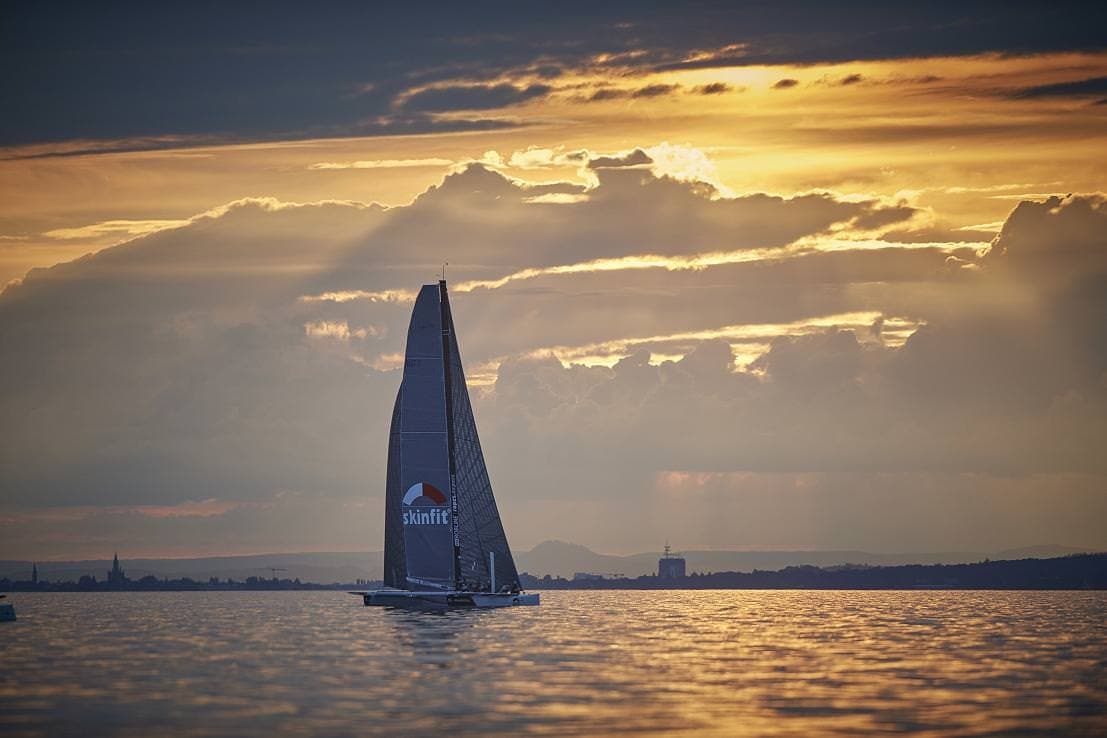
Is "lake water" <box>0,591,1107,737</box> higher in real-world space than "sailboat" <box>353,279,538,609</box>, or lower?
lower

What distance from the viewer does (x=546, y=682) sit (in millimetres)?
74125

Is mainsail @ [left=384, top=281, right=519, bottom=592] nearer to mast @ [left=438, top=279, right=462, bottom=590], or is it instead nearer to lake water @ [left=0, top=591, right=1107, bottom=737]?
mast @ [left=438, top=279, right=462, bottom=590]

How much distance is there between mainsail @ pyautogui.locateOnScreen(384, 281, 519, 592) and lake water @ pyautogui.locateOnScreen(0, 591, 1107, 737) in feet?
23.8

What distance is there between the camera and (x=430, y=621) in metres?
127

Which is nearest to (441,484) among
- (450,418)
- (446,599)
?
(450,418)

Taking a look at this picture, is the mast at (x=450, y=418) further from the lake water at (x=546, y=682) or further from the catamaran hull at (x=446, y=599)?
the lake water at (x=546, y=682)

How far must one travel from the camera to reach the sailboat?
128875mm

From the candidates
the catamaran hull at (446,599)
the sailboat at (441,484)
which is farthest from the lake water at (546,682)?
the sailboat at (441,484)

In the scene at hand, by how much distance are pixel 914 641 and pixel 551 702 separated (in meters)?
51.7

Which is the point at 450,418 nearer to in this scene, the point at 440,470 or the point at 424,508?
the point at 440,470

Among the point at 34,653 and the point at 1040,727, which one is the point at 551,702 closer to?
the point at 1040,727

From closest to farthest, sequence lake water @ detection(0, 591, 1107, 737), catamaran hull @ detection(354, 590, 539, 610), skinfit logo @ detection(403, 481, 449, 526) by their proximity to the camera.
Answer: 1. lake water @ detection(0, 591, 1107, 737)
2. catamaran hull @ detection(354, 590, 539, 610)
3. skinfit logo @ detection(403, 481, 449, 526)

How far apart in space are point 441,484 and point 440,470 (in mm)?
1091

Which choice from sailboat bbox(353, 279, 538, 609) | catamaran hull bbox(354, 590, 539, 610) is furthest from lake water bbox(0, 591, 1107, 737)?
sailboat bbox(353, 279, 538, 609)
